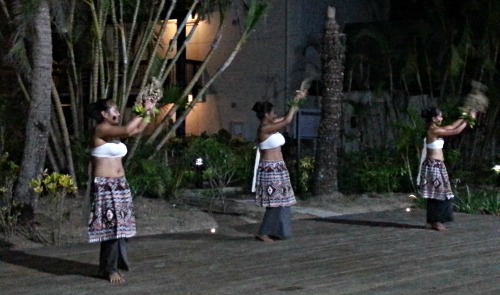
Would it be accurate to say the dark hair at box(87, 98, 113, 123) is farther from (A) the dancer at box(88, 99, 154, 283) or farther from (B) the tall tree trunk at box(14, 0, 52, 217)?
(B) the tall tree trunk at box(14, 0, 52, 217)

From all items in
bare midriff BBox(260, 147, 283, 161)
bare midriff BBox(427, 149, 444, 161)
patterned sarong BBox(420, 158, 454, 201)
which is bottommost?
patterned sarong BBox(420, 158, 454, 201)

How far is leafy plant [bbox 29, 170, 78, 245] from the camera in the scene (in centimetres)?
1128

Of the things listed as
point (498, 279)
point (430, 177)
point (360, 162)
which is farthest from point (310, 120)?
Answer: point (498, 279)

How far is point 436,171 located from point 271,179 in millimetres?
2467

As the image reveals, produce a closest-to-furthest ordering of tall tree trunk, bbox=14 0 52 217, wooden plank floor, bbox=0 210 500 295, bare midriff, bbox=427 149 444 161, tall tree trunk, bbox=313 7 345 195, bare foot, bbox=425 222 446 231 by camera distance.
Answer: wooden plank floor, bbox=0 210 500 295, tall tree trunk, bbox=14 0 52 217, bare midriff, bbox=427 149 444 161, bare foot, bbox=425 222 446 231, tall tree trunk, bbox=313 7 345 195

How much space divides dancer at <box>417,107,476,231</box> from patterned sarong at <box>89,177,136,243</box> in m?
5.06

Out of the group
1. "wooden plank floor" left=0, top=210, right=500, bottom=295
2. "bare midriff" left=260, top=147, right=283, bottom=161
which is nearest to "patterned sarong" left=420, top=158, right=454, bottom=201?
"wooden plank floor" left=0, top=210, right=500, bottom=295

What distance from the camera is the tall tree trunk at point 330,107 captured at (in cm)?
1745

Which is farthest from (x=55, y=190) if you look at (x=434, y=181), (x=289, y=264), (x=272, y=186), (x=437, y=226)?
(x=437, y=226)

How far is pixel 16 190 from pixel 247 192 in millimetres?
6379

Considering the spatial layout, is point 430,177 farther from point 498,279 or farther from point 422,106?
point 422,106

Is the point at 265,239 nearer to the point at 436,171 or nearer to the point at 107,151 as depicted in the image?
the point at 436,171

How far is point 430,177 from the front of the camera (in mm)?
12930

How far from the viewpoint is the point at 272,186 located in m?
11.9
